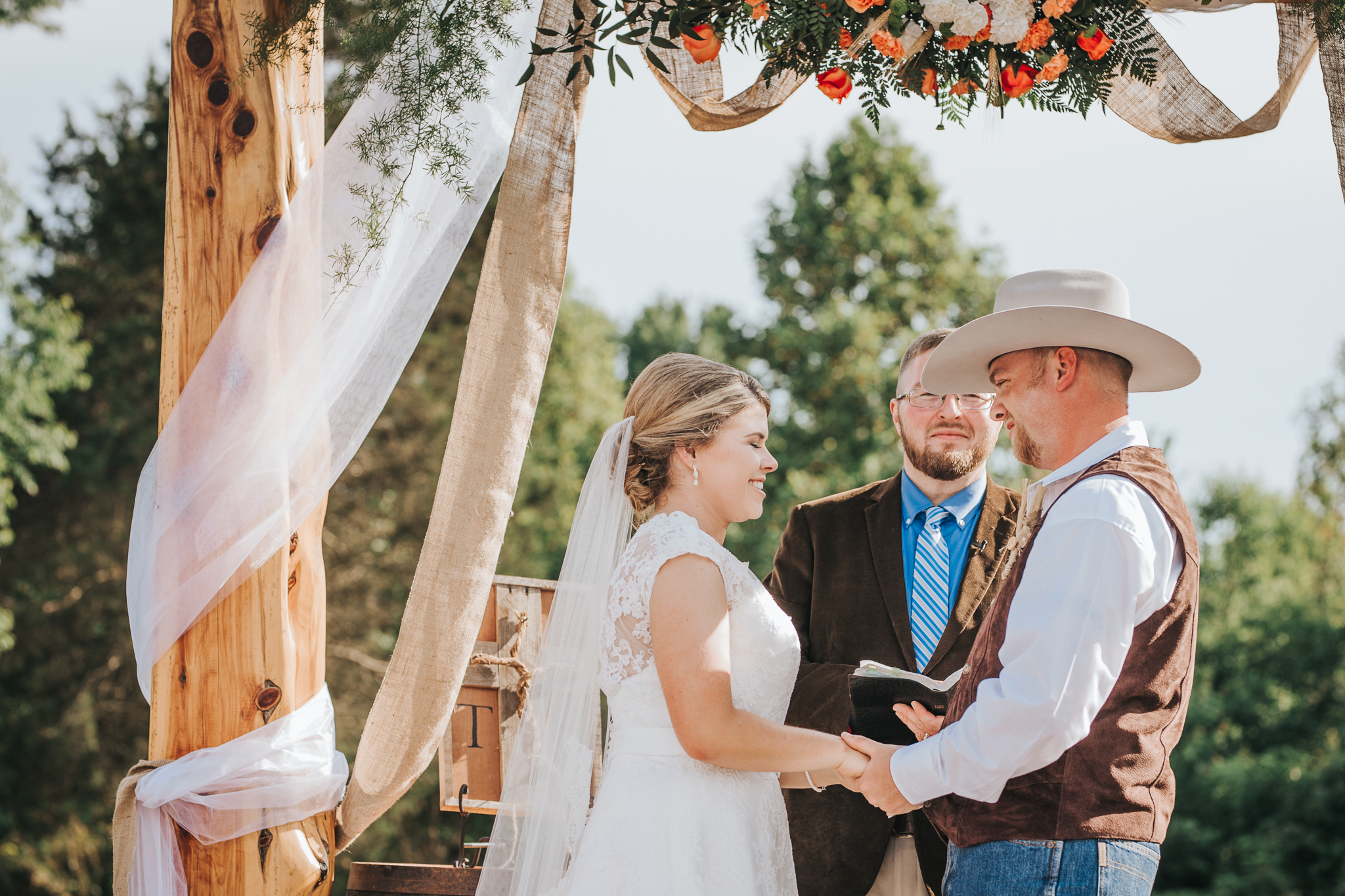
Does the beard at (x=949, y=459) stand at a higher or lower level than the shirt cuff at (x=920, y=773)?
higher

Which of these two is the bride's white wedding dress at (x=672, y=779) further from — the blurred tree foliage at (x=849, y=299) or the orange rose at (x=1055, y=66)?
the blurred tree foliage at (x=849, y=299)

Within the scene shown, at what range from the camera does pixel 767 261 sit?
13984 mm

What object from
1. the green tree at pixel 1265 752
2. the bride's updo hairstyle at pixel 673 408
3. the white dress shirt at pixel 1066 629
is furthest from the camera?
the green tree at pixel 1265 752

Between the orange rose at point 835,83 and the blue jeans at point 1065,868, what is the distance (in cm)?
178

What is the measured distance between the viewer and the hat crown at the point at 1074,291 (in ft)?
8.14

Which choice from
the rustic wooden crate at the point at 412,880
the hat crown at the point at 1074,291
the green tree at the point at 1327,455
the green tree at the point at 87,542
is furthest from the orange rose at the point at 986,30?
the green tree at the point at 1327,455

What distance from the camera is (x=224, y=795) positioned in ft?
8.77

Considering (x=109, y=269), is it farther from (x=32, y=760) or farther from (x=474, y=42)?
(x=474, y=42)

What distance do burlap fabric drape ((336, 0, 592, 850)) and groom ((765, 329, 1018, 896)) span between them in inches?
39.7

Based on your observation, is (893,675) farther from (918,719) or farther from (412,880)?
(412,880)

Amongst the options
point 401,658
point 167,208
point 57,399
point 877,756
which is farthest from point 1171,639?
point 57,399

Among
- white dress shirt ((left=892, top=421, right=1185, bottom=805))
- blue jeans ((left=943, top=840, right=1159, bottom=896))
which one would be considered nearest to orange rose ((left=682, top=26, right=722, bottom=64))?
white dress shirt ((left=892, top=421, right=1185, bottom=805))

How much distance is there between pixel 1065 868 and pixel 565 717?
4.16ft

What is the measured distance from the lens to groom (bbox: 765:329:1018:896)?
3.03m
